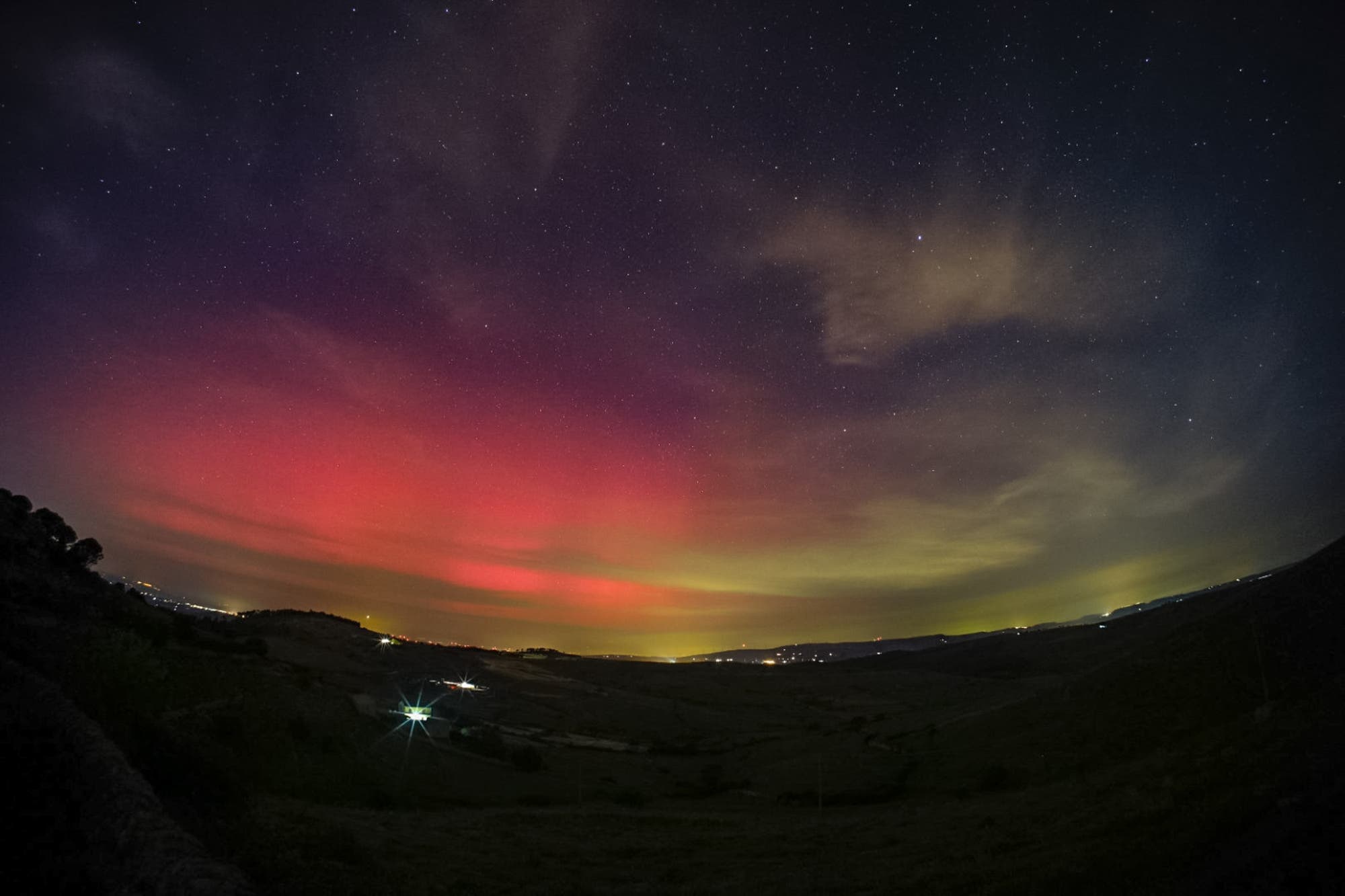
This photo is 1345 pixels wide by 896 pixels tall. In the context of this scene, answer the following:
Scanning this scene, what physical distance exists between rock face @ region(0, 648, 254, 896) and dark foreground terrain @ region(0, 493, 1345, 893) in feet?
0.15

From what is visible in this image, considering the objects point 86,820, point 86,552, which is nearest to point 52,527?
point 86,552

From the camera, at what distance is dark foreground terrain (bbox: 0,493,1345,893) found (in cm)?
1084

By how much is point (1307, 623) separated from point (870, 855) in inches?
790

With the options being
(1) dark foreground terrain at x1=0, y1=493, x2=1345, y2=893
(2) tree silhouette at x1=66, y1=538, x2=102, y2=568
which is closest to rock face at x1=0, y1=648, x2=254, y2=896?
(1) dark foreground terrain at x1=0, y1=493, x2=1345, y2=893

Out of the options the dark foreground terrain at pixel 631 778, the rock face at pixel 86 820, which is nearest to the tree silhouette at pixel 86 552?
the dark foreground terrain at pixel 631 778

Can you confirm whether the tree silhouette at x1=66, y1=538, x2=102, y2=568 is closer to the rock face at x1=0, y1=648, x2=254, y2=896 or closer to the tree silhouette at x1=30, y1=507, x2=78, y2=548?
the tree silhouette at x1=30, y1=507, x2=78, y2=548

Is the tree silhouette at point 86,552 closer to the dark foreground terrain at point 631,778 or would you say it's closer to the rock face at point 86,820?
the dark foreground terrain at point 631,778

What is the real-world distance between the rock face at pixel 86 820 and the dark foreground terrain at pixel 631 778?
1.8 inches

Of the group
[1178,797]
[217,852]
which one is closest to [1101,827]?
[1178,797]

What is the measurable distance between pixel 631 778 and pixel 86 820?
115 ft

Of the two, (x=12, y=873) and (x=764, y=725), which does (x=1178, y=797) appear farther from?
(x=764, y=725)

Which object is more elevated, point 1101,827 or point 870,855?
point 1101,827

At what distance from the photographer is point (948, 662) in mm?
119312

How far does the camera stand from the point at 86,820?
1038cm
